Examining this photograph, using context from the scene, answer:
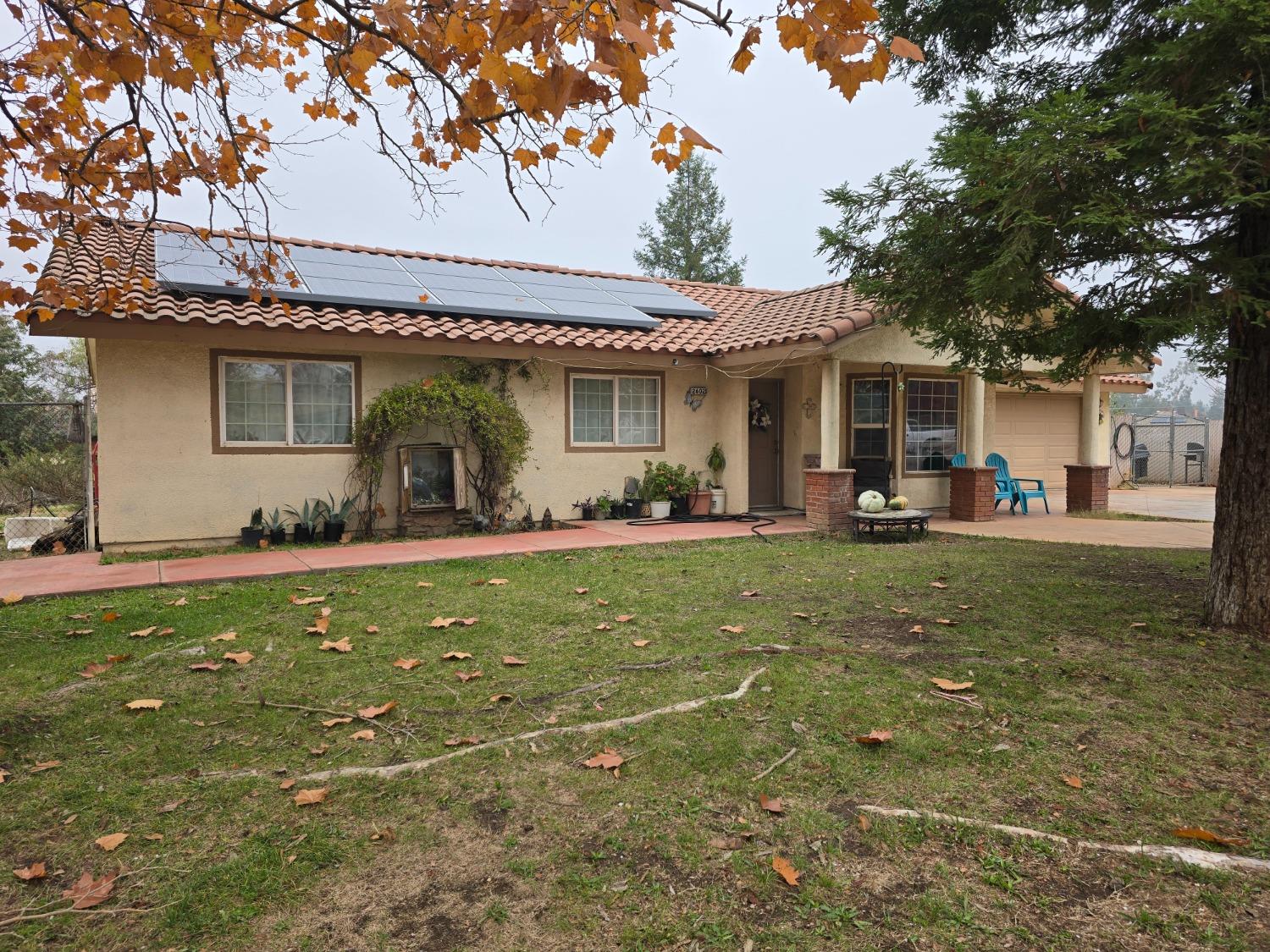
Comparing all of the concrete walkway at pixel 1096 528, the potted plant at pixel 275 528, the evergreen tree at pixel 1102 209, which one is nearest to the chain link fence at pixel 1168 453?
the concrete walkway at pixel 1096 528

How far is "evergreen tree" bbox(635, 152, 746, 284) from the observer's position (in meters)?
36.6

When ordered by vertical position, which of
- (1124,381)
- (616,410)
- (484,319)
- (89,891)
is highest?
(484,319)

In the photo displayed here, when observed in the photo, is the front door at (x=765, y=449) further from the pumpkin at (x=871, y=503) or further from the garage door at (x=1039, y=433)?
the garage door at (x=1039, y=433)

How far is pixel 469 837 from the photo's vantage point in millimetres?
2553

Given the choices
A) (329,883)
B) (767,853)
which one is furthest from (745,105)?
(329,883)

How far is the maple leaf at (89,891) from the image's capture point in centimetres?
219

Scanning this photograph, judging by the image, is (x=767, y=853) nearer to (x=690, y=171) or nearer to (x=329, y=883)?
(x=329, y=883)

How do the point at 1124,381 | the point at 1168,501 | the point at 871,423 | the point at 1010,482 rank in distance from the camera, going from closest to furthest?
the point at 871,423 → the point at 1010,482 → the point at 1168,501 → the point at 1124,381

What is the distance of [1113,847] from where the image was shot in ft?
7.97

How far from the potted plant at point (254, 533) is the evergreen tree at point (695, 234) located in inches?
1183

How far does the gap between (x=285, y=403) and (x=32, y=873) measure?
7.75m

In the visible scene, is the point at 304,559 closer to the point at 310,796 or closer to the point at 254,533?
the point at 254,533

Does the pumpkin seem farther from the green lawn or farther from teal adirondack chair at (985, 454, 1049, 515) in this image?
the green lawn

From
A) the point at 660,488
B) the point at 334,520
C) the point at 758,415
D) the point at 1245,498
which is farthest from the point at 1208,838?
the point at 758,415
